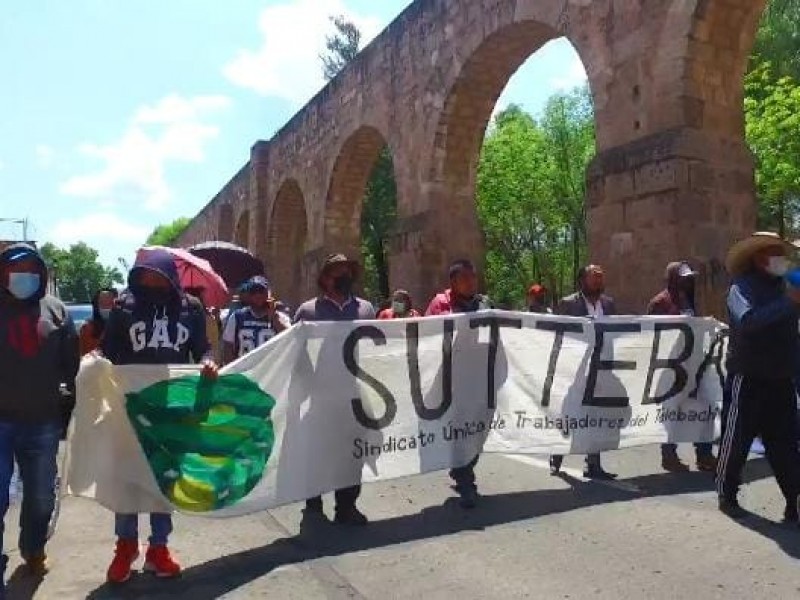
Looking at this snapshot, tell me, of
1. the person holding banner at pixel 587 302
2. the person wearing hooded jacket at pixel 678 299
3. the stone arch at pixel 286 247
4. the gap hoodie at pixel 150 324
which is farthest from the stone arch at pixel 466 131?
the stone arch at pixel 286 247

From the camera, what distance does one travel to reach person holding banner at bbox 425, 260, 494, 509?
5.48 m

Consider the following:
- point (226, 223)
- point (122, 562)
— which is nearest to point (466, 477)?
point (122, 562)

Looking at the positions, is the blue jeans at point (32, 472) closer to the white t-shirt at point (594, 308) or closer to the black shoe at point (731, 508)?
the black shoe at point (731, 508)

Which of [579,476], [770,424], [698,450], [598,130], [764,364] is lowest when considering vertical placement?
[579,476]

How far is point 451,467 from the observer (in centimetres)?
546

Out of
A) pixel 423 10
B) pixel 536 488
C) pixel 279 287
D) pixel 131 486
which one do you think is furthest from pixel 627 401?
pixel 279 287

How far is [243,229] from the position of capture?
31.6 meters

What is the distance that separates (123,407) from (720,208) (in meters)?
7.36

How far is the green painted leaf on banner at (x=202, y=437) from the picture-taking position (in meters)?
4.25

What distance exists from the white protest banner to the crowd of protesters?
156 mm

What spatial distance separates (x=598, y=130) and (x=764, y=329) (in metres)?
6.34

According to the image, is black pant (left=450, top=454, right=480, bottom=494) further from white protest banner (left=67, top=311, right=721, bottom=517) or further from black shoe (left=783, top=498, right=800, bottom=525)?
black shoe (left=783, top=498, right=800, bottom=525)

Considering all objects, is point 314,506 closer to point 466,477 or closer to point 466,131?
point 466,477

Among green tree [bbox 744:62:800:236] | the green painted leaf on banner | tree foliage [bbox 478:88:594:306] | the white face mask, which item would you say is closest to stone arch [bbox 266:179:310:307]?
tree foliage [bbox 478:88:594:306]
